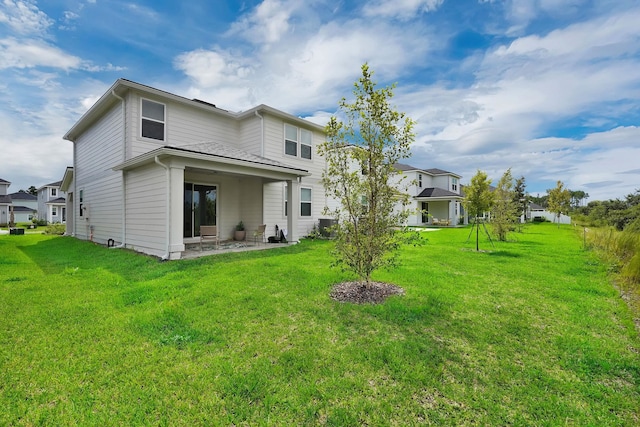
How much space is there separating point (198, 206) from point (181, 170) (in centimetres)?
382

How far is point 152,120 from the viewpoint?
34.6 feet

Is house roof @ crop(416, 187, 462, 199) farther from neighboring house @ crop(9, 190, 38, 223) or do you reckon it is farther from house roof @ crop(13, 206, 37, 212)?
house roof @ crop(13, 206, 37, 212)

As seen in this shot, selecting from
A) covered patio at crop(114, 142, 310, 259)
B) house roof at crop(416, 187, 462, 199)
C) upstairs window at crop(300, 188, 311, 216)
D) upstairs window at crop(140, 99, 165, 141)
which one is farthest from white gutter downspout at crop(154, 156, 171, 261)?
house roof at crop(416, 187, 462, 199)

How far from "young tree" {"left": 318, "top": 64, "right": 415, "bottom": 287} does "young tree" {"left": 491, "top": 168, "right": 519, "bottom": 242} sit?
10846mm

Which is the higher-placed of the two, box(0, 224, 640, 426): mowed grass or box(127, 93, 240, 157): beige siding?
box(127, 93, 240, 157): beige siding

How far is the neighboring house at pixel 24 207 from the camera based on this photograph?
129 ft

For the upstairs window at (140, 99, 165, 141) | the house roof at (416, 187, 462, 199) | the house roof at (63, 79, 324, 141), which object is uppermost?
the house roof at (63, 79, 324, 141)

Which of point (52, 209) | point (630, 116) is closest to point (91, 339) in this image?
point (630, 116)

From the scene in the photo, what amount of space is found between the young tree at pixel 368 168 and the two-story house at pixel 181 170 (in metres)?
5.16

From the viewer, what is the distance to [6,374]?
9.32ft

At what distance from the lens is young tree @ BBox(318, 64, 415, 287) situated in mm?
4957

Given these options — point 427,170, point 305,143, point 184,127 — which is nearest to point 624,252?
point 305,143

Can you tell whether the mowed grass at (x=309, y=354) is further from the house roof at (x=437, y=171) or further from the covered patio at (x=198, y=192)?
the house roof at (x=437, y=171)

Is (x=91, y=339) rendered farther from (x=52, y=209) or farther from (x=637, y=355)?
(x=52, y=209)
